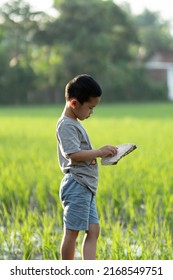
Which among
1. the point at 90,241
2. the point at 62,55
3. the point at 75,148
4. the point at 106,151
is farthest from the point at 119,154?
the point at 62,55

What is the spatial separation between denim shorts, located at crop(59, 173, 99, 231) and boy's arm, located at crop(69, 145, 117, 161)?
0.10 metres

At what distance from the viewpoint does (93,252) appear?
116 inches

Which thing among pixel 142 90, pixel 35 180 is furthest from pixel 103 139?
pixel 142 90

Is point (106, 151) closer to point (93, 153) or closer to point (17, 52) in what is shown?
point (93, 153)

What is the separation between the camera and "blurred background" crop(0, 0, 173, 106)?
113 ft

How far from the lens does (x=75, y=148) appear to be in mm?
2812

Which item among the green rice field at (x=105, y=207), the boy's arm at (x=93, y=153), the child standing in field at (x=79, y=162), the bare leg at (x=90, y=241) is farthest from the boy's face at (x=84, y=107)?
the green rice field at (x=105, y=207)

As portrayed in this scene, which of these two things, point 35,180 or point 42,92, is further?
point 42,92

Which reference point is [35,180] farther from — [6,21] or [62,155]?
[6,21]

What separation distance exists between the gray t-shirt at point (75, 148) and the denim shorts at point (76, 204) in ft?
0.08

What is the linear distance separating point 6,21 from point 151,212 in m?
32.6

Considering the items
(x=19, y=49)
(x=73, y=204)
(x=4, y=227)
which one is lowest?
(x=4, y=227)

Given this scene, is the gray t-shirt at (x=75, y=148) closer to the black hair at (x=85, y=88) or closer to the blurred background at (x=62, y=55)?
the black hair at (x=85, y=88)

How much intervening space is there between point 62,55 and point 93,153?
32.4 metres
